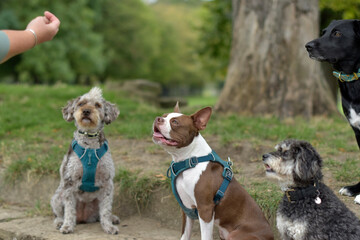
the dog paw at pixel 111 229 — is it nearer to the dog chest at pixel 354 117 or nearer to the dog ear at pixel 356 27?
the dog chest at pixel 354 117

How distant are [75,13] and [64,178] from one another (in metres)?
28.4

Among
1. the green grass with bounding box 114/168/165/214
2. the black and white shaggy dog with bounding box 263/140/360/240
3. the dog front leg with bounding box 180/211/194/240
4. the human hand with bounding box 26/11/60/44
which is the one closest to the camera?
the human hand with bounding box 26/11/60/44

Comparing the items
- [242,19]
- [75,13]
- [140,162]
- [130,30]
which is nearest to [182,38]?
[130,30]

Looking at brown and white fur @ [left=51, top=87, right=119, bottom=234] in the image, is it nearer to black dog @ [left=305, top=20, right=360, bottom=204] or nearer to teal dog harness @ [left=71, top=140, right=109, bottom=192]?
teal dog harness @ [left=71, top=140, right=109, bottom=192]

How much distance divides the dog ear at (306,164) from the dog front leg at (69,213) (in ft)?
9.81

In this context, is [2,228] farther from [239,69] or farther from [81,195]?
[239,69]

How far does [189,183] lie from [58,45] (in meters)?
28.6

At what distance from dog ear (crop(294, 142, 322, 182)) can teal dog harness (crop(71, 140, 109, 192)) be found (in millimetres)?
2597

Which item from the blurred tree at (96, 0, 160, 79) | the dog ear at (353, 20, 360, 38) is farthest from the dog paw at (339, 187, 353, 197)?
the blurred tree at (96, 0, 160, 79)

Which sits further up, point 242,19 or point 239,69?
point 242,19

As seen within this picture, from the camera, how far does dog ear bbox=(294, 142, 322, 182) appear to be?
12.5ft

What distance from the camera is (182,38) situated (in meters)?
67.6

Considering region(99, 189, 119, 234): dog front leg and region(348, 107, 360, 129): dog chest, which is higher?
region(348, 107, 360, 129): dog chest

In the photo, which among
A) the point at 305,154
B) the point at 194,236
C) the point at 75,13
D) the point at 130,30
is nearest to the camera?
the point at 305,154
